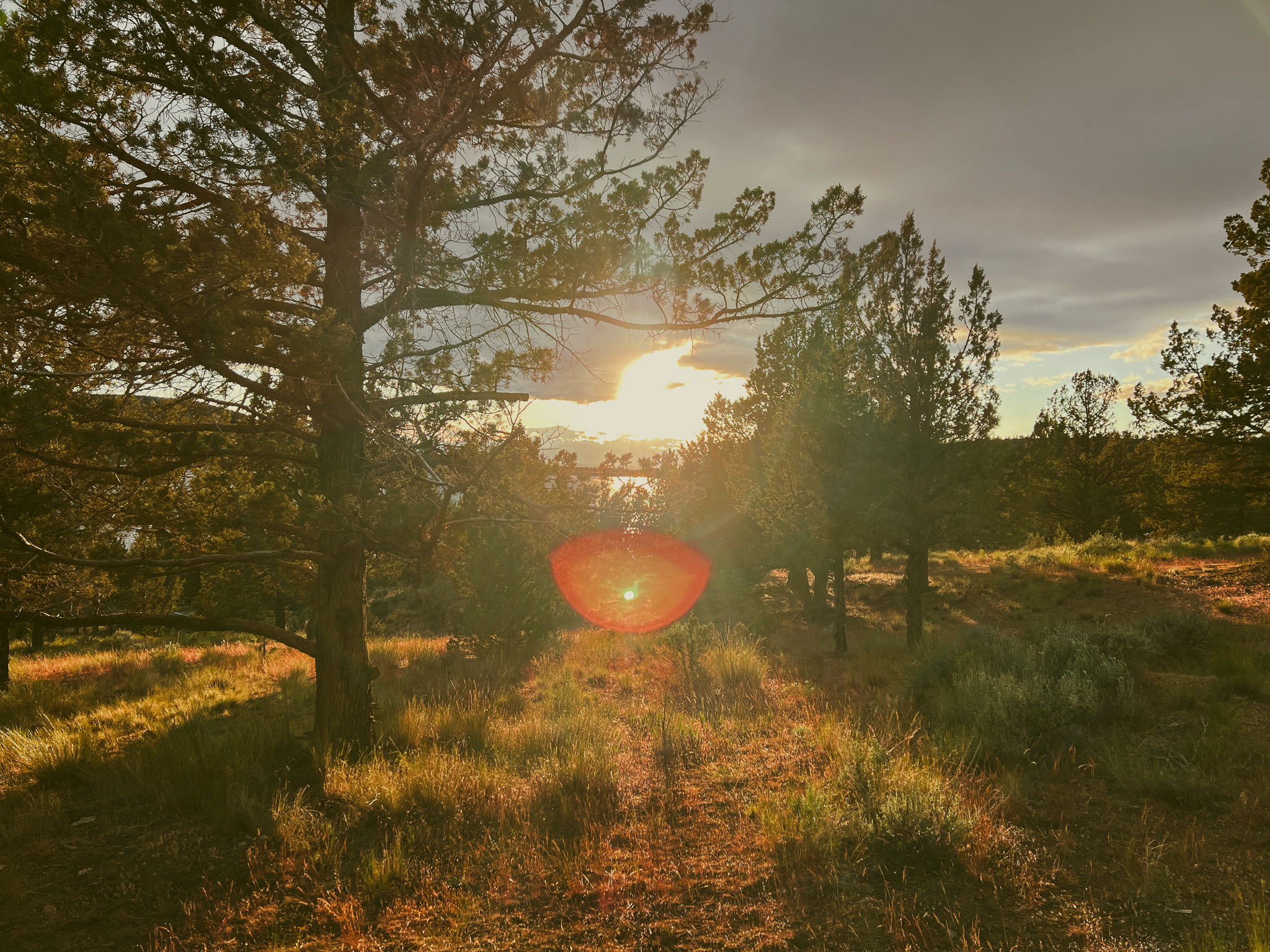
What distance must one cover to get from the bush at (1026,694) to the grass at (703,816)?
0.04m

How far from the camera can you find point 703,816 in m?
5.07

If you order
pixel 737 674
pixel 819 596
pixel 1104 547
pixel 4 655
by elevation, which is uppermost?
pixel 1104 547

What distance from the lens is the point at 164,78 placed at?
495cm

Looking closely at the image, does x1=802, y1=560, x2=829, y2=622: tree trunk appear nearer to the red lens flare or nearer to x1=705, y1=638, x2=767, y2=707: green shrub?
the red lens flare

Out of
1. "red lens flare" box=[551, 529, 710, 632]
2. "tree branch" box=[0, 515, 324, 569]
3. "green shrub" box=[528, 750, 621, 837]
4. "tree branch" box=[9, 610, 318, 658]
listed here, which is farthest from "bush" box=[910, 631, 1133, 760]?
"red lens flare" box=[551, 529, 710, 632]

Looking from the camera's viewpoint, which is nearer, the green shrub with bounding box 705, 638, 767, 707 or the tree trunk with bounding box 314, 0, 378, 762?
the tree trunk with bounding box 314, 0, 378, 762

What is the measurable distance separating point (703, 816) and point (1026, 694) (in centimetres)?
415

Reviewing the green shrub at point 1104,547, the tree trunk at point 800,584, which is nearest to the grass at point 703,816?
the tree trunk at point 800,584

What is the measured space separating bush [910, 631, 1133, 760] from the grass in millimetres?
38

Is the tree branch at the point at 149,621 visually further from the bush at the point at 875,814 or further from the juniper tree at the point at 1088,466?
the juniper tree at the point at 1088,466

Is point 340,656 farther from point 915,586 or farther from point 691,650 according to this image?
point 915,586

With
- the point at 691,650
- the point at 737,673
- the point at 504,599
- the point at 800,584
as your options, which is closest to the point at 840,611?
the point at 691,650

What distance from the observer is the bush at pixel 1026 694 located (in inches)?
240

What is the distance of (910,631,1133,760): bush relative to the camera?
6105mm
